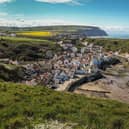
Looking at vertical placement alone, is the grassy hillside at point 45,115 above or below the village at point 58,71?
above

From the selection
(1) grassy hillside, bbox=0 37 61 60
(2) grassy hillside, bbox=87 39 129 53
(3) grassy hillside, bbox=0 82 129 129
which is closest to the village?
(1) grassy hillside, bbox=0 37 61 60

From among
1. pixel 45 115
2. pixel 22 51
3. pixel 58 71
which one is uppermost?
pixel 45 115

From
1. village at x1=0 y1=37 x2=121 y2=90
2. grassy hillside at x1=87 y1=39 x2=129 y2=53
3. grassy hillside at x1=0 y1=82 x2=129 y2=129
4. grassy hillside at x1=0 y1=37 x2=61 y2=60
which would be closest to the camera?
grassy hillside at x1=0 y1=82 x2=129 y2=129

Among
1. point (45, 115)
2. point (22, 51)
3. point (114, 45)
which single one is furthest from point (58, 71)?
point (114, 45)

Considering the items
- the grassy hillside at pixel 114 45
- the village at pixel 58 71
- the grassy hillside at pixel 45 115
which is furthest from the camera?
the grassy hillside at pixel 114 45

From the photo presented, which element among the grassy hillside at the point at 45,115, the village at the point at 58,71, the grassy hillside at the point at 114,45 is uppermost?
the grassy hillside at the point at 45,115

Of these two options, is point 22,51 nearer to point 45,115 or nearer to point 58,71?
point 58,71

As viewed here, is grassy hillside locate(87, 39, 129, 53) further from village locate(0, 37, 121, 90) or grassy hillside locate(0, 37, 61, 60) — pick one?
grassy hillside locate(0, 37, 61, 60)

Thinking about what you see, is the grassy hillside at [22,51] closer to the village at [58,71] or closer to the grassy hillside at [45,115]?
the village at [58,71]

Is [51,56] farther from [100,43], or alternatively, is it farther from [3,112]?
[3,112]

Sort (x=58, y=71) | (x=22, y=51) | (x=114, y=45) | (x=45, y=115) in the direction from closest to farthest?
1. (x=45, y=115)
2. (x=58, y=71)
3. (x=22, y=51)
4. (x=114, y=45)

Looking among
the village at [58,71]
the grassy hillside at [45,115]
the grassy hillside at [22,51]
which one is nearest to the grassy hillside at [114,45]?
the village at [58,71]

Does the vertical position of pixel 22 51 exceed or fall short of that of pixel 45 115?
it falls short
